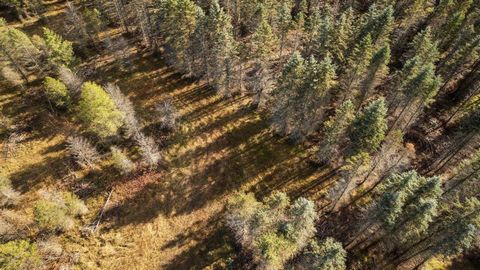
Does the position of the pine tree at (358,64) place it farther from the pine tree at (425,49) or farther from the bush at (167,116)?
the bush at (167,116)

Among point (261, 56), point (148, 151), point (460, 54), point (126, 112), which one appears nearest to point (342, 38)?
point (261, 56)

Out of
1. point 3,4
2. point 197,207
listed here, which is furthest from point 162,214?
point 3,4

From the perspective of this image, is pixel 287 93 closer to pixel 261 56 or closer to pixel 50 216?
pixel 261 56

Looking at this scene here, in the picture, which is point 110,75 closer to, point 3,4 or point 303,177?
point 3,4

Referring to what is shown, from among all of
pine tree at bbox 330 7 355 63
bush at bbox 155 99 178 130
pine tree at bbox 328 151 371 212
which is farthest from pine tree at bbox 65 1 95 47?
pine tree at bbox 328 151 371 212

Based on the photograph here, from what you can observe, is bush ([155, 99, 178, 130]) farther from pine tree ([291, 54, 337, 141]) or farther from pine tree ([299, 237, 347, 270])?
pine tree ([299, 237, 347, 270])

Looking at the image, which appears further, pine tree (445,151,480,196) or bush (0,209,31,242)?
pine tree (445,151,480,196)
